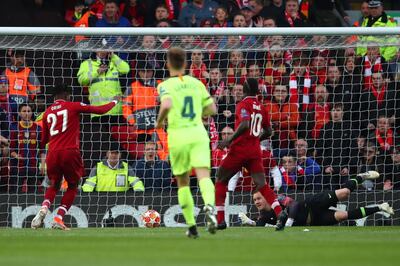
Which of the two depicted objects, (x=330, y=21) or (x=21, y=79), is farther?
(x=330, y=21)

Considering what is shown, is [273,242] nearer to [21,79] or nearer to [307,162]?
[307,162]

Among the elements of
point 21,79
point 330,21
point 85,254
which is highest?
point 330,21

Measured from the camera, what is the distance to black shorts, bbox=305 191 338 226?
15750 mm

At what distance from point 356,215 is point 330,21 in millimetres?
5681

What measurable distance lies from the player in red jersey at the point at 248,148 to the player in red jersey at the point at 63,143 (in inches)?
67.4

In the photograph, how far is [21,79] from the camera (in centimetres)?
1714

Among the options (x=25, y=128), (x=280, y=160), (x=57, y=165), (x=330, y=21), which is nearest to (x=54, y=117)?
(x=57, y=165)

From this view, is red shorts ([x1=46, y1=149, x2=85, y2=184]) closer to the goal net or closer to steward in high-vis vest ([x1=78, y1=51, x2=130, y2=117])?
the goal net

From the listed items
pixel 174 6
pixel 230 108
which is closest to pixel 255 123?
pixel 230 108

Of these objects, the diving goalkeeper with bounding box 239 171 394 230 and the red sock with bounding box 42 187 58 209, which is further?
the diving goalkeeper with bounding box 239 171 394 230

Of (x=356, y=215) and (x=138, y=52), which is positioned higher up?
(x=138, y=52)

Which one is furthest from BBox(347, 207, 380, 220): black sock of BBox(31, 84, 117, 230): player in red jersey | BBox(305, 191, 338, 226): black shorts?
BBox(31, 84, 117, 230): player in red jersey

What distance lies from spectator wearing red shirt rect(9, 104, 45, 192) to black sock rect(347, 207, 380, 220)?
15.8 feet

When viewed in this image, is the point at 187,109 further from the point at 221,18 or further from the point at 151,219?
the point at 221,18
